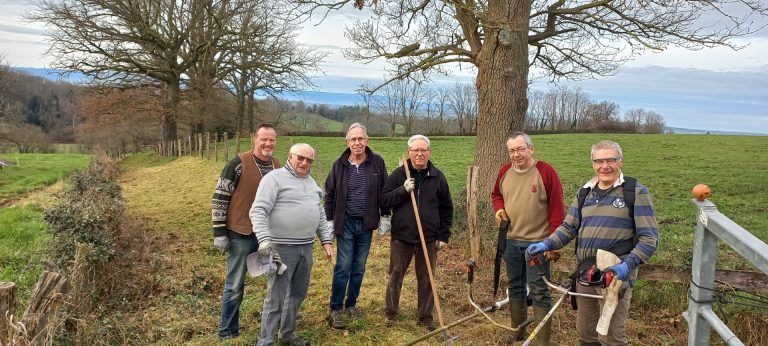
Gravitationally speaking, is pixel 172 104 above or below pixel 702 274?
above

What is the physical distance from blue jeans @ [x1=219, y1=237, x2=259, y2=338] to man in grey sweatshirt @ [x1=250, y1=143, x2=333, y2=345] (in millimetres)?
433

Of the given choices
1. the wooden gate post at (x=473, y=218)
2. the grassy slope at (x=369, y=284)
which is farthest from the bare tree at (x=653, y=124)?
the wooden gate post at (x=473, y=218)

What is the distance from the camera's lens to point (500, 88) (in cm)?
781

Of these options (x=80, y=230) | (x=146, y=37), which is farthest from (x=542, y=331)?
(x=146, y=37)

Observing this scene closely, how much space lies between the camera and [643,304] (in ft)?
17.3

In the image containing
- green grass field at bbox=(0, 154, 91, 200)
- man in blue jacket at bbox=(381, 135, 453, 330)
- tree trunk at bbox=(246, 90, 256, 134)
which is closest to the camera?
man in blue jacket at bbox=(381, 135, 453, 330)

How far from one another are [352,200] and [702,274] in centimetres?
315

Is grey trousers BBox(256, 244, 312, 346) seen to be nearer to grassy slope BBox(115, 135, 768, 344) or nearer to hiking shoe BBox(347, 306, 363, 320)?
grassy slope BBox(115, 135, 768, 344)

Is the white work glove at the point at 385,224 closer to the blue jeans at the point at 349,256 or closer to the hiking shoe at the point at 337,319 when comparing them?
the blue jeans at the point at 349,256

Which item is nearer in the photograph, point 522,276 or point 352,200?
point 522,276

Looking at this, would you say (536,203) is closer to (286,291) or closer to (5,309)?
(286,291)

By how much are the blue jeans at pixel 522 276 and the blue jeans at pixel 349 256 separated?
144 centimetres

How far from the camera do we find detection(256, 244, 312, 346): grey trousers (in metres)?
4.08

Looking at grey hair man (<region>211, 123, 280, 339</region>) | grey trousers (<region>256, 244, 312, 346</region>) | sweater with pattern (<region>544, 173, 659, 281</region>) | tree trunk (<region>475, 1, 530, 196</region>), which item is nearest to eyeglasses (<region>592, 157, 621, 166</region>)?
sweater with pattern (<region>544, 173, 659, 281</region>)
